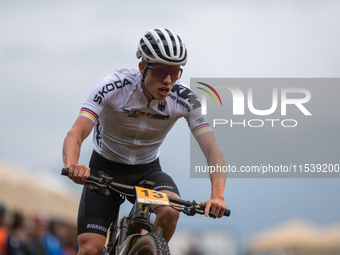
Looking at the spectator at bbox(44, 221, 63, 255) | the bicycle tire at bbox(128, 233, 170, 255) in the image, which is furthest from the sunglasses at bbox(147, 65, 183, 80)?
the spectator at bbox(44, 221, 63, 255)

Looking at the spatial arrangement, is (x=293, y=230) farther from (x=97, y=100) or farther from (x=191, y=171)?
(x=97, y=100)

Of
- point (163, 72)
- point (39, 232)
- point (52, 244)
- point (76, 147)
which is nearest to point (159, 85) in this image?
point (163, 72)

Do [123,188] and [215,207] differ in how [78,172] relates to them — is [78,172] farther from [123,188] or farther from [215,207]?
[215,207]

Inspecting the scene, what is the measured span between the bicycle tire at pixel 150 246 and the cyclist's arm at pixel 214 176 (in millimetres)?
597

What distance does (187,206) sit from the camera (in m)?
3.76

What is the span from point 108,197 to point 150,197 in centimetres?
102

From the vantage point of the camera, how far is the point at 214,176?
4.25 metres

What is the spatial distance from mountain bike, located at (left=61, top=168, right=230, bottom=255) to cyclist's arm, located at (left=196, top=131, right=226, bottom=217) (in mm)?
70

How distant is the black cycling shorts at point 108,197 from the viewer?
4.41 metres

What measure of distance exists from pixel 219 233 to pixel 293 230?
2.36m

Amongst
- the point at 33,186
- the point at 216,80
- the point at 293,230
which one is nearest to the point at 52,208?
the point at 33,186

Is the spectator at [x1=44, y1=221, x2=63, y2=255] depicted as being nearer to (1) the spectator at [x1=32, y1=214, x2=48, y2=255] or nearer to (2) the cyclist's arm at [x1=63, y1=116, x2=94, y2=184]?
(1) the spectator at [x1=32, y1=214, x2=48, y2=255]

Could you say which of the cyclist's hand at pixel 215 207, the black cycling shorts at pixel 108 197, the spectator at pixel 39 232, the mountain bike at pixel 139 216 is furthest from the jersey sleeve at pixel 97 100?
the spectator at pixel 39 232

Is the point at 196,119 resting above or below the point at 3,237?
above
